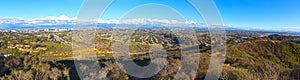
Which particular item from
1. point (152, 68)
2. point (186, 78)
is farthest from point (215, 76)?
point (152, 68)

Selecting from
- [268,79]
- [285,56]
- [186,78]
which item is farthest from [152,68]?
[285,56]

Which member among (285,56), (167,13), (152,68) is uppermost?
(167,13)

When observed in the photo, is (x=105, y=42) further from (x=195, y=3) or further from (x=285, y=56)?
(x=195, y=3)

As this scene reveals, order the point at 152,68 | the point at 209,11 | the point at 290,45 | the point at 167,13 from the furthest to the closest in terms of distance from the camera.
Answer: the point at 290,45 → the point at 152,68 → the point at 167,13 → the point at 209,11

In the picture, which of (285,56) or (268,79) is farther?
(285,56)

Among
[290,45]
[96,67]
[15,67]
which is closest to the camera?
[96,67]

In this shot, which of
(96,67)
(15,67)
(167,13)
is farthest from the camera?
(15,67)

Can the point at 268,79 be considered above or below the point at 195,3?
below

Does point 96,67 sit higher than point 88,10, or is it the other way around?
point 88,10

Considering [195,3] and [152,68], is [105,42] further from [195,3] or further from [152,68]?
[195,3]
